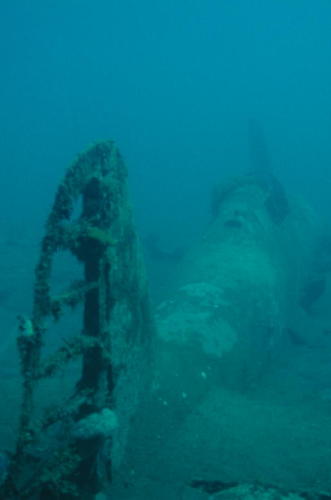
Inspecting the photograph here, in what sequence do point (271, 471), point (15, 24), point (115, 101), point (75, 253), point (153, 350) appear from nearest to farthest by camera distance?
point (75, 253) → point (271, 471) → point (153, 350) → point (115, 101) → point (15, 24)

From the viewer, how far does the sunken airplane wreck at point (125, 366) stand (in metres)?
3.24

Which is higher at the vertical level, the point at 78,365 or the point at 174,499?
the point at 78,365

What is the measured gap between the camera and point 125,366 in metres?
4.44

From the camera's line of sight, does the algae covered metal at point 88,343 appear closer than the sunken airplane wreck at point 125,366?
Yes

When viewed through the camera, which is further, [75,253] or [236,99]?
[236,99]

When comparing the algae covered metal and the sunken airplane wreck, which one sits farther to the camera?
the sunken airplane wreck

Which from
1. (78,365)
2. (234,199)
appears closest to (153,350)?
(78,365)

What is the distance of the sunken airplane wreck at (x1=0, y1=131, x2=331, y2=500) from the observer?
3.24 meters

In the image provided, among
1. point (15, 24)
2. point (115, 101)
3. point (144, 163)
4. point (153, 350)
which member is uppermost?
point (15, 24)

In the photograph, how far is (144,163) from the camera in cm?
4425

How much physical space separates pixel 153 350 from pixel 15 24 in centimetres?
22019

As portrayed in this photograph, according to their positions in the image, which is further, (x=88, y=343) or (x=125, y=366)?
(x=125, y=366)

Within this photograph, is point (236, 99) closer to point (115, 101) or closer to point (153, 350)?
point (115, 101)

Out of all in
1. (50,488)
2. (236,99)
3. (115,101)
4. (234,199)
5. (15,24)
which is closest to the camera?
(50,488)
